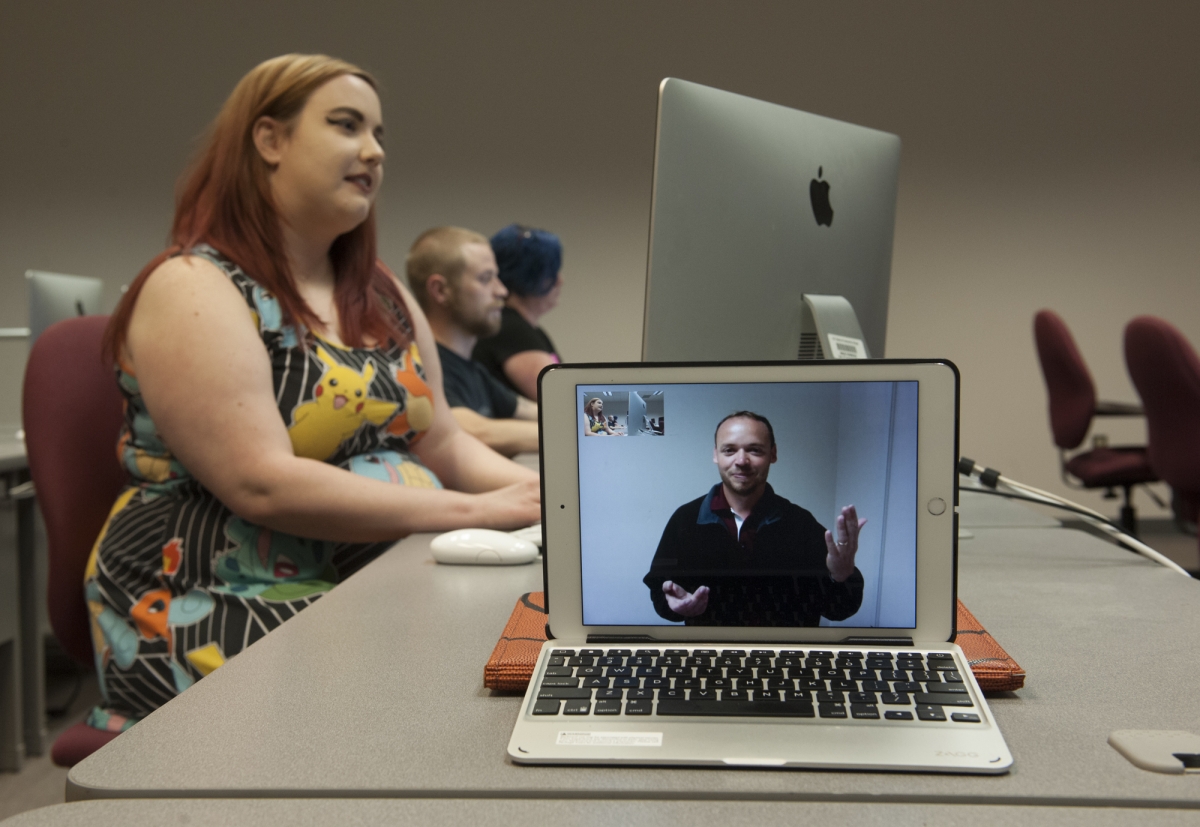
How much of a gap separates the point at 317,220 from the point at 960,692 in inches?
41.0

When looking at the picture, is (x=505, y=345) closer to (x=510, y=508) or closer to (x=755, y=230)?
(x=510, y=508)

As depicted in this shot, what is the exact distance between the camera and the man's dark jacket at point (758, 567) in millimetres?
634

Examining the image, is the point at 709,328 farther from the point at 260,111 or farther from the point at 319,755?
the point at 260,111

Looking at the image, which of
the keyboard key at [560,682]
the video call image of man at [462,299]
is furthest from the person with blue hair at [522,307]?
the keyboard key at [560,682]

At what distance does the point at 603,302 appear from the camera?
4629 millimetres

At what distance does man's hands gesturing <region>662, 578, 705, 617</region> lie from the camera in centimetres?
65

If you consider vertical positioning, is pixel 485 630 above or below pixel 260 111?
below

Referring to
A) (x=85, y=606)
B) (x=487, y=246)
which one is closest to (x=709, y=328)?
(x=85, y=606)

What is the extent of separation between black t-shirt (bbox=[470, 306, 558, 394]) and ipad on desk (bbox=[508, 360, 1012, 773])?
6.96ft

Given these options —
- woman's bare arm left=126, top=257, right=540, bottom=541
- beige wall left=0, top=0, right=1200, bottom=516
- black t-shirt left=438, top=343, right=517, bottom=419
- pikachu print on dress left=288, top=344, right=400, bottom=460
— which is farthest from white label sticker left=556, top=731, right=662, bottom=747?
beige wall left=0, top=0, right=1200, bottom=516

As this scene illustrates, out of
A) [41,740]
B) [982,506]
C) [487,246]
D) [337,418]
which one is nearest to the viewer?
[337,418]

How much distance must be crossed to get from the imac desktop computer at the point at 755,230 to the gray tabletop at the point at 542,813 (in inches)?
18.9

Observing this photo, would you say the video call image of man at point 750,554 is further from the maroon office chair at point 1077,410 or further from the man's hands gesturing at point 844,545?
the maroon office chair at point 1077,410

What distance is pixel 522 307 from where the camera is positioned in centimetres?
293
